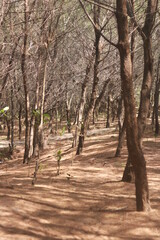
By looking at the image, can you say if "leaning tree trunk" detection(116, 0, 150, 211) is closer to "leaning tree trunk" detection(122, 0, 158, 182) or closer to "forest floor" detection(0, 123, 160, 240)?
"forest floor" detection(0, 123, 160, 240)

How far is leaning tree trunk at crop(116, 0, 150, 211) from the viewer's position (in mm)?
3938

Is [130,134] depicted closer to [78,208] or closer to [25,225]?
[78,208]

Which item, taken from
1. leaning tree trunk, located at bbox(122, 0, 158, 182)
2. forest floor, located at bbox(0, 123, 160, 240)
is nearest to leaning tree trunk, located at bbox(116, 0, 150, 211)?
forest floor, located at bbox(0, 123, 160, 240)

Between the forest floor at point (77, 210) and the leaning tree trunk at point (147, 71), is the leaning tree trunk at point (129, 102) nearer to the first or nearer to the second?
the forest floor at point (77, 210)

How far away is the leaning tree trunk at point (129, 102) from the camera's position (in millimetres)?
3938

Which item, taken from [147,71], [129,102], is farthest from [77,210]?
[147,71]

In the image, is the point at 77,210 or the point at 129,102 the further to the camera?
the point at 77,210

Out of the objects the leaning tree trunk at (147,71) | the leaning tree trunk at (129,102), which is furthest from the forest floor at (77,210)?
the leaning tree trunk at (147,71)

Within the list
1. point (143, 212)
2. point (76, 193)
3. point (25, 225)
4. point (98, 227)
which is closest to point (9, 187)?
point (76, 193)

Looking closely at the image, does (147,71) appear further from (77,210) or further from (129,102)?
(77,210)

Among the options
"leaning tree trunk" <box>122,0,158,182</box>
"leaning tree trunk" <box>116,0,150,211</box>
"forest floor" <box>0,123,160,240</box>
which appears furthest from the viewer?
"leaning tree trunk" <box>122,0,158,182</box>

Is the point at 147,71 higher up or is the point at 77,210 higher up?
the point at 147,71

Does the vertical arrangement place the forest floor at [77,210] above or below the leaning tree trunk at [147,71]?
below

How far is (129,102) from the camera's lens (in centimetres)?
400
